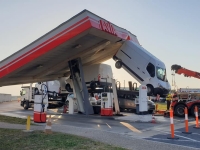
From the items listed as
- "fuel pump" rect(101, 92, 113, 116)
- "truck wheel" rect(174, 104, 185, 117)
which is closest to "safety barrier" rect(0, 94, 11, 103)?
"fuel pump" rect(101, 92, 113, 116)

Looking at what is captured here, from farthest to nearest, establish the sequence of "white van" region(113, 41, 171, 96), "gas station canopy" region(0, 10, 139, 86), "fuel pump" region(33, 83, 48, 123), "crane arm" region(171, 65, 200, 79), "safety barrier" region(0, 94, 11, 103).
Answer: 1. "safety barrier" region(0, 94, 11, 103)
2. "crane arm" region(171, 65, 200, 79)
3. "white van" region(113, 41, 171, 96)
4. "fuel pump" region(33, 83, 48, 123)
5. "gas station canopy" region(0, 10, 139, 86)

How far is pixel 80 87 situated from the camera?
724 inches

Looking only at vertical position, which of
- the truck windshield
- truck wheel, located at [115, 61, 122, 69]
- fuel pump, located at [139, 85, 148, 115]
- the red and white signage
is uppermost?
the red and white signage

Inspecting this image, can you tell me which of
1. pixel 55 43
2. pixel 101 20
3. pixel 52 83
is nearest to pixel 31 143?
pixel 55 43

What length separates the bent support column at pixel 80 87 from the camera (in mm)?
18062

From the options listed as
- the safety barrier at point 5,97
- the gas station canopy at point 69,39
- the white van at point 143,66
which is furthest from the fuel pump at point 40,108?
the safety barrier at point 5,97

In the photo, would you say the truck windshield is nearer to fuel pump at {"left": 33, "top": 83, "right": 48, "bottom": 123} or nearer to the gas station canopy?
the gas station canopy

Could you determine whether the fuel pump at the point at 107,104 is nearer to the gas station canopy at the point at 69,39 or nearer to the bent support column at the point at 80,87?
the bent support column at the point at 80,87

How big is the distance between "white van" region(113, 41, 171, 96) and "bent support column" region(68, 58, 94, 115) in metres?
3.04

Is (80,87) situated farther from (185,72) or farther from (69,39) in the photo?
(185,72)

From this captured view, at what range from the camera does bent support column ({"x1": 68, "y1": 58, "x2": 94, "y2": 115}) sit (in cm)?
1806

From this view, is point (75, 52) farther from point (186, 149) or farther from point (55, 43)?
point (186, 149)

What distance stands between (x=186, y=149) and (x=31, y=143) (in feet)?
14.0

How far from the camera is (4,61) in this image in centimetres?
1388
